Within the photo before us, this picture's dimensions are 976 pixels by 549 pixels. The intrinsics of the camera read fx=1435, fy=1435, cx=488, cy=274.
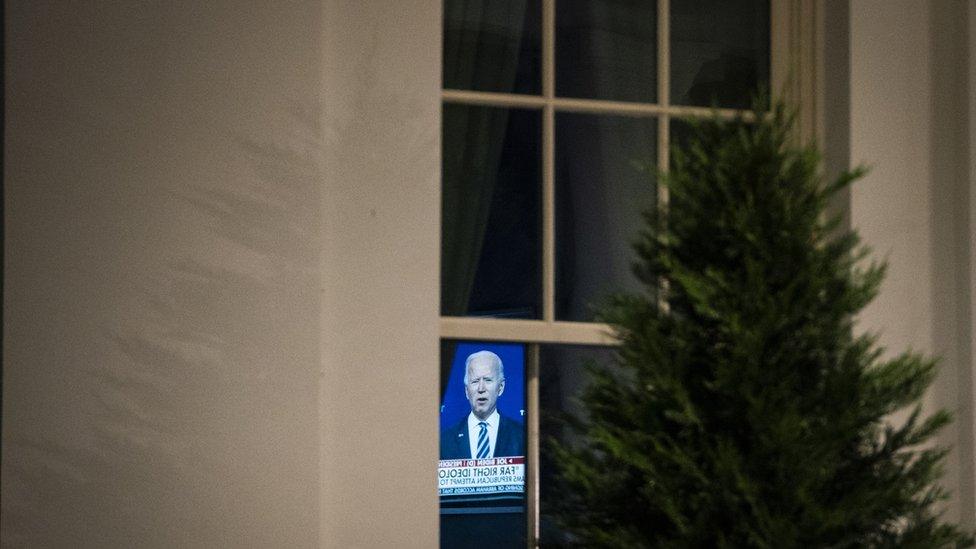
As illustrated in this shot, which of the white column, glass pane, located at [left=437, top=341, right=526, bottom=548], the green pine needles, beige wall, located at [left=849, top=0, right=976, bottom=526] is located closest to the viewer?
the green pine needles

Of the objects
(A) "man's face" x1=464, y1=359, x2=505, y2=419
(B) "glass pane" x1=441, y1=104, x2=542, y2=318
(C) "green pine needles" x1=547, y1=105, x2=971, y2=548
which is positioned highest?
(B) "glass pane" x1=441, y1=104, x2=542, y2=318

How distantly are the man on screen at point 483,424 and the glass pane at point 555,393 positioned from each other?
0.23ft

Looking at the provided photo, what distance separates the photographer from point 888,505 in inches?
104

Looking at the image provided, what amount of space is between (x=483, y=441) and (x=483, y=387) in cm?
14

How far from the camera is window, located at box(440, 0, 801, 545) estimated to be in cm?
360

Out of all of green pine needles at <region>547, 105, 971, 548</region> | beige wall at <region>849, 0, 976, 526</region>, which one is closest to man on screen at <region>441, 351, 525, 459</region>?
green pine needles at <region>547, 105, 971, 548</region>

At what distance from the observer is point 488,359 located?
3592mm

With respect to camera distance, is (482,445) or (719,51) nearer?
(482,445)

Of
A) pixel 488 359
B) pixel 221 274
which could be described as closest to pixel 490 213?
pixel 488 359

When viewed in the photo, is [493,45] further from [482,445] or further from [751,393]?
[751,393]

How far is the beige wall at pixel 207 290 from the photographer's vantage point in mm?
3051

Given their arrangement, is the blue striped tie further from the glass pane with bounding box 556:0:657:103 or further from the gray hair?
the glass pane with bounding box 556:0:657:103

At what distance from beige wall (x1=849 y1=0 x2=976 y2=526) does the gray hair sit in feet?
3.06

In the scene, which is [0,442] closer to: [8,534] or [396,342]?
[8,534]
